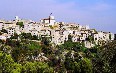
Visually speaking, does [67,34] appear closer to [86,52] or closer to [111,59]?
[86,52]

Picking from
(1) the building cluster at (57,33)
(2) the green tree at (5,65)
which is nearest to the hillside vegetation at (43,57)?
(2) the green tree at (5,65)

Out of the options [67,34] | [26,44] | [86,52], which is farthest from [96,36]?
[26,44]

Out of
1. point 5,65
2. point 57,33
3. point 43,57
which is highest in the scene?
point 5,65

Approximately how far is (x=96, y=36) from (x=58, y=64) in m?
19.6

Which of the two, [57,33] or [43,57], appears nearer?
[43,57]

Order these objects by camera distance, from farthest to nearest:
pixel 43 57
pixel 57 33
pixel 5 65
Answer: pixel 57 33, pixel 43 57, pixel 5 65

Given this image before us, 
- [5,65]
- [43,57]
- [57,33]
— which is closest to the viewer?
[5,65]

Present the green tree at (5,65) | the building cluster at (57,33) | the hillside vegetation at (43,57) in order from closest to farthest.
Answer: the green tree at (5,65)
the hillside vegetation at (43,57)
the building cluster at (57,33)

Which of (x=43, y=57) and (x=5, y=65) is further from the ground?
(x=5, y=65)

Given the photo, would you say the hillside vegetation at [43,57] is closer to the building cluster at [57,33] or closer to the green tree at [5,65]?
the green tree at [5,65]

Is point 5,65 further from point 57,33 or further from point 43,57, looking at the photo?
point 57,33

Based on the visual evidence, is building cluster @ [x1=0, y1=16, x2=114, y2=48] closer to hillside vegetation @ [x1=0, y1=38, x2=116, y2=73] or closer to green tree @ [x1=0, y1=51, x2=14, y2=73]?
hillside vegetation @ [x1=0, y1=38, x2=116, y2=73]

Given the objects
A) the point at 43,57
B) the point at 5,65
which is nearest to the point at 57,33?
the point at 43,57

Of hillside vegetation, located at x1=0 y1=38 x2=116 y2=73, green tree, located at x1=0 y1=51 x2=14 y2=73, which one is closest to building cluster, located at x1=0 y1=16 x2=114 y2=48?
hillside vegetation, located at x1=0 y1=38 x2=116 y2=73
